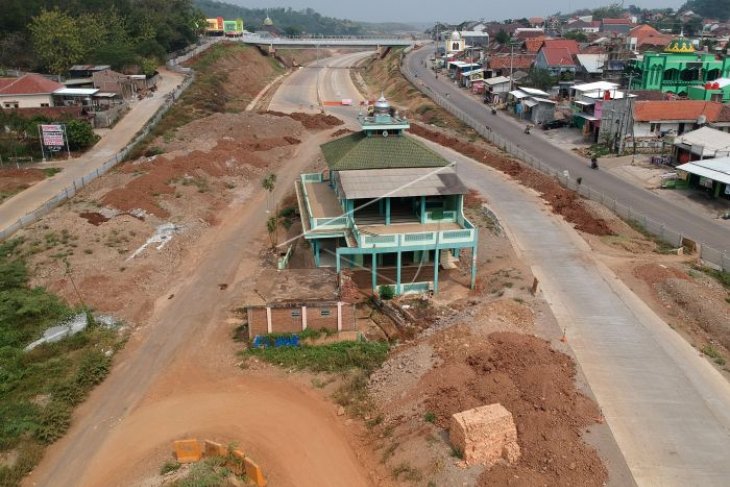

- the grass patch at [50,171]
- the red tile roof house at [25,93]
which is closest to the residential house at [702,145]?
the grass patch at [50,171]

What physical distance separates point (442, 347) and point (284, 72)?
119m

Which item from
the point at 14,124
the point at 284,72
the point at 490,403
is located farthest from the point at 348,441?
the point at 284,72

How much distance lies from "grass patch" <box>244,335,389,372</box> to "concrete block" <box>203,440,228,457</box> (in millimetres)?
5926

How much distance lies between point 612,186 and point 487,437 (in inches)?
1503

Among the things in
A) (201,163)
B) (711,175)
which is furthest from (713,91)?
(201,163)

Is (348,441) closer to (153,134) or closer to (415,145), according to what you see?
(415,145)

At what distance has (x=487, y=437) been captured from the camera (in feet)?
59.2

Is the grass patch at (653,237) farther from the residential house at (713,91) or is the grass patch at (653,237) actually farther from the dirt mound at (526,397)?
the residential house at (713,91)

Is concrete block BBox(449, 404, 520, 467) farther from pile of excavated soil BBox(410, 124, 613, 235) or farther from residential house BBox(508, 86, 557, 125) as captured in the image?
residential house BBox(508, 86, 557, 125)

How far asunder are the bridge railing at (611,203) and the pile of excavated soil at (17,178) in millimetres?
42719

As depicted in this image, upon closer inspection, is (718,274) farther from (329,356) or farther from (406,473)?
(406,473)

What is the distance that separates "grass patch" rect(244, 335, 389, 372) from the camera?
25.5m

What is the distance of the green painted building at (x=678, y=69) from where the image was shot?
7594cm

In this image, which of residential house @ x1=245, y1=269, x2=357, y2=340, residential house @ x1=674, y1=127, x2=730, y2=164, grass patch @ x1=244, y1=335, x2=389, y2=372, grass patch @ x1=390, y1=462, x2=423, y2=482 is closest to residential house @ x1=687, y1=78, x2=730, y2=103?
residential house @ x1=674, y1=127, x2=730, y2=164
